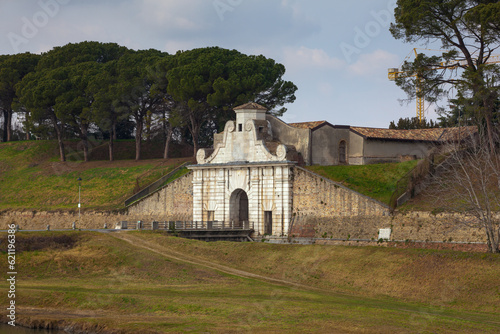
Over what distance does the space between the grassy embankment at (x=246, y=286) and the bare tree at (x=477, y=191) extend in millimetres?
2632

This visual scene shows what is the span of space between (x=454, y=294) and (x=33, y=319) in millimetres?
21672

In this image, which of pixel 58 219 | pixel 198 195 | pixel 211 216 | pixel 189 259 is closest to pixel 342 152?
pixel 211 216

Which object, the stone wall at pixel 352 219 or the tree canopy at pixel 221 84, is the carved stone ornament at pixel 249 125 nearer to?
the stone wall at pixel 352 219

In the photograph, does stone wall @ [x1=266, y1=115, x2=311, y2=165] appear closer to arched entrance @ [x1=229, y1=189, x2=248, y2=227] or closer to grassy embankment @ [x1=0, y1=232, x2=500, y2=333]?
arched entrance @ [x1=229, y1=189, x2=248, y2=227]

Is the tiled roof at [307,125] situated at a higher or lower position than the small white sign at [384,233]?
higher

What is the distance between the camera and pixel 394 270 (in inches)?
1681

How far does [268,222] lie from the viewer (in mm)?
61938

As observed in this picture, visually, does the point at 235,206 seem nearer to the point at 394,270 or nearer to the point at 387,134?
the point at 387,134

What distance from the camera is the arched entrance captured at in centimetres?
6419

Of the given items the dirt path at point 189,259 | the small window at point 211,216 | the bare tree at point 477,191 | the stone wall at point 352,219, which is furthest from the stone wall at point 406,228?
the dirt path at point 189,259

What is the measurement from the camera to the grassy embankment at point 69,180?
252 ft

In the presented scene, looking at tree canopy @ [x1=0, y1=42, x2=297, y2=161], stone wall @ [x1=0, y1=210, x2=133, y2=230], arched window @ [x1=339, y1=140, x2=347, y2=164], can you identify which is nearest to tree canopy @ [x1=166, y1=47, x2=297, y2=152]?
tree canopy @ [x1=0, y1=42, x2=297, y2=161]

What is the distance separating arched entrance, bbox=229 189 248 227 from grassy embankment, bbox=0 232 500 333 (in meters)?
11.6

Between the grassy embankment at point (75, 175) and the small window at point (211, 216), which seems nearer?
the small window at point (211, 216)
